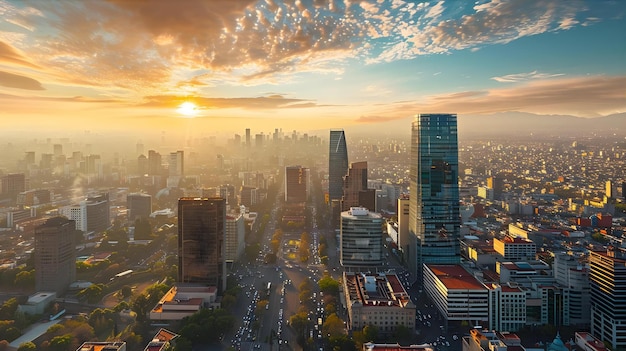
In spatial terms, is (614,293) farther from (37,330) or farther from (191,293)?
(37,330)

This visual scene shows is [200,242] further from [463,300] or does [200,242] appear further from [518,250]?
[518,250]

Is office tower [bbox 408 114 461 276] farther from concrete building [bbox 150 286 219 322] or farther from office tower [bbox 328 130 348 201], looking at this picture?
office tower [bbox 328 130 348 201]

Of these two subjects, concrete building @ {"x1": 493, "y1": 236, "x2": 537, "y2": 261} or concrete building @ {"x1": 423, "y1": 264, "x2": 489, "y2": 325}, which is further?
concrete building @ {"x1": 493, "y1": 236, "x2": 537, "y2": 261}

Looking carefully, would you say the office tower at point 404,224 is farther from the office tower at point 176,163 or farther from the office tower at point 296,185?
the office tower at point 176,163

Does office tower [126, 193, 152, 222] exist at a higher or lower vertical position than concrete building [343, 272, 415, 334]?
higher

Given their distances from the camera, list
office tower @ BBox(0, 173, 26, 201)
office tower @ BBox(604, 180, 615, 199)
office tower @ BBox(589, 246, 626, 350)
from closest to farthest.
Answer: office tower @ BBox(589, 246, 626, 350)
office tower @ BBox(604, 180, 615, 199)
office tower @ BBox(0, 173, 26, 201)

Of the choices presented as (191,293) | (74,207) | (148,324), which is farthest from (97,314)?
(74,207)

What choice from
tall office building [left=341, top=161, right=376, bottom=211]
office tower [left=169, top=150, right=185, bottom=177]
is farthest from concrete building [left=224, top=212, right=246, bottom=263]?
office tower [left=169, top=150, right=185, bottom=177]

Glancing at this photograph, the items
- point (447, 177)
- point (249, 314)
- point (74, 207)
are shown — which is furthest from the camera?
point (74, 207)
